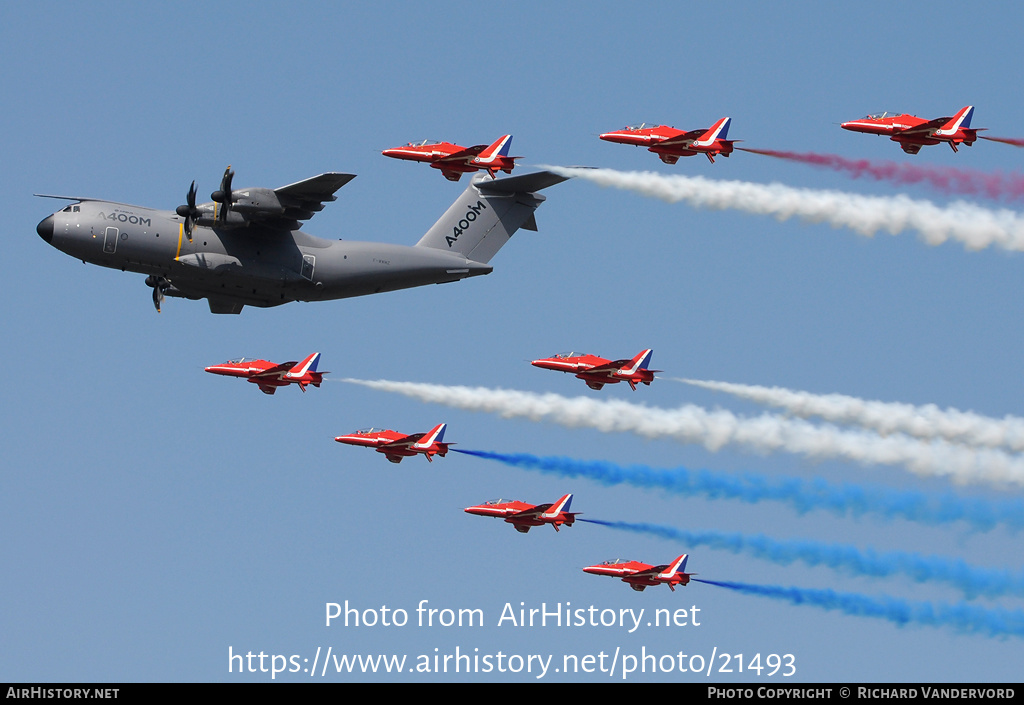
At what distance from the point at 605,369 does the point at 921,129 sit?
10.9 metres

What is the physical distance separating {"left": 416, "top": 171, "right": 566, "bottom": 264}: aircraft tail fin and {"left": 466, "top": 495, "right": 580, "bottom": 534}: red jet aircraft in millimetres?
6942

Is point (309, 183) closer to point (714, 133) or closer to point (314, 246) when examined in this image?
point (314, 246)

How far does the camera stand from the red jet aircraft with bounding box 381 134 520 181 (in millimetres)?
54781

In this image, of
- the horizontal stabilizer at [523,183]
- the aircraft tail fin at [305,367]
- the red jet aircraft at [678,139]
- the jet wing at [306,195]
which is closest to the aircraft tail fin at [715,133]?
the red jet aircraft at [678,139]

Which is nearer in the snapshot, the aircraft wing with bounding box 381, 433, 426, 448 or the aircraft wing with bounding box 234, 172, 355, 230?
the aircraft wing with bounding box 234, 172, 355, 230

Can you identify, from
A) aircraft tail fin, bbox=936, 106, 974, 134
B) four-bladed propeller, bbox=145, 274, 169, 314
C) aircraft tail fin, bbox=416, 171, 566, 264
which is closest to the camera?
aircraft tail fin, bbox=936, 106, 974, 134

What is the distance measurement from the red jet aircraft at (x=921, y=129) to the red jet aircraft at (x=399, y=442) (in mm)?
14391

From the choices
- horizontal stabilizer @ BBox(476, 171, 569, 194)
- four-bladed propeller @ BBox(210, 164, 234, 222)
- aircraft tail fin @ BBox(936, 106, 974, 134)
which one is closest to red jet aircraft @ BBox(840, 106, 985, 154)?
aircraft tail fin @ BBox(936, 106, 974, 134)

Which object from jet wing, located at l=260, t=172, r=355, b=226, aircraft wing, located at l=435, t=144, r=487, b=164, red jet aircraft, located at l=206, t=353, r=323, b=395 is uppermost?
aircraft wing, located at l=435, t=144, r=487, b=164

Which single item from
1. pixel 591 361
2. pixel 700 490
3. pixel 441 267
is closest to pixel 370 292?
pixel 441 267

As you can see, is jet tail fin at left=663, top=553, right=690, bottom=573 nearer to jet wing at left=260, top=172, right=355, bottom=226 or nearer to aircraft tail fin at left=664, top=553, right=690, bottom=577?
aircraft tail fin at left=664, top=553, right=690, bottom=577

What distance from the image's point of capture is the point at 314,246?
54.8 m

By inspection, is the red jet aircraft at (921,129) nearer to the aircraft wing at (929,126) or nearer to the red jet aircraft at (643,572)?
the aircraft wing at (929,126)

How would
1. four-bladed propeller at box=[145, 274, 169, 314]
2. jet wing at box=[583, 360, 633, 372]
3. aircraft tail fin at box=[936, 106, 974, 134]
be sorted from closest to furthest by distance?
aircraft tail fin at box=[936, 106, 974, 134]
four-bladed propeller at box=[145, 274, 169, 314]
jet wing at box=[583, 360, 633, 372]
